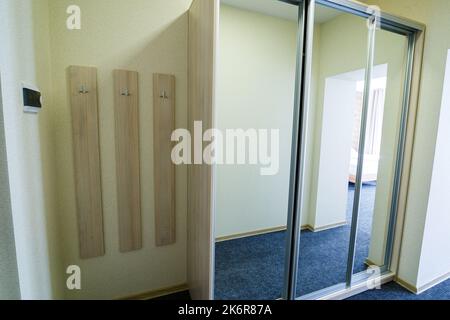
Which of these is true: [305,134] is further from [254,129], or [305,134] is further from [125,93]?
[125,93]

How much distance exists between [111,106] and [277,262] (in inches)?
85.7

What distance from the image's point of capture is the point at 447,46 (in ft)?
5.54

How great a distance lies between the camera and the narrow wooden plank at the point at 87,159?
1.43 metres

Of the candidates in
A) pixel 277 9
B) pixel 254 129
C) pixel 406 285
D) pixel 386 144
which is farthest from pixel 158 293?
pixel 277 9

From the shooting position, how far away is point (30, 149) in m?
1.04

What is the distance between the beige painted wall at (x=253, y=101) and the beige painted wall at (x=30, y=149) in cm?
157

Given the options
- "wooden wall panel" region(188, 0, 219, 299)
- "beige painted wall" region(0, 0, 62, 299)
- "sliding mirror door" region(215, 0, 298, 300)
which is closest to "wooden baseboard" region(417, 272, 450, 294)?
"sliding mirror door" region(215, 0, 298, 300)

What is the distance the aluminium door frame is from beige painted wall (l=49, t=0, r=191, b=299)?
887 mm

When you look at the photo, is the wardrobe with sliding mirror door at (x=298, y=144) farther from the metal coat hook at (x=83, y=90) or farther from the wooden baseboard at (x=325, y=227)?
the metal coat hook at (x=83, y=90)

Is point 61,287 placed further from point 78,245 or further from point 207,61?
point 207,61

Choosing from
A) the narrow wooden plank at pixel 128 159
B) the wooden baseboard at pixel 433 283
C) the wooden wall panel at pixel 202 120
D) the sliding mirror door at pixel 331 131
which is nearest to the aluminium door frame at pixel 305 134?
the wooden baseboard at pixel 433 283

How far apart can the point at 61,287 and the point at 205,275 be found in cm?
104
